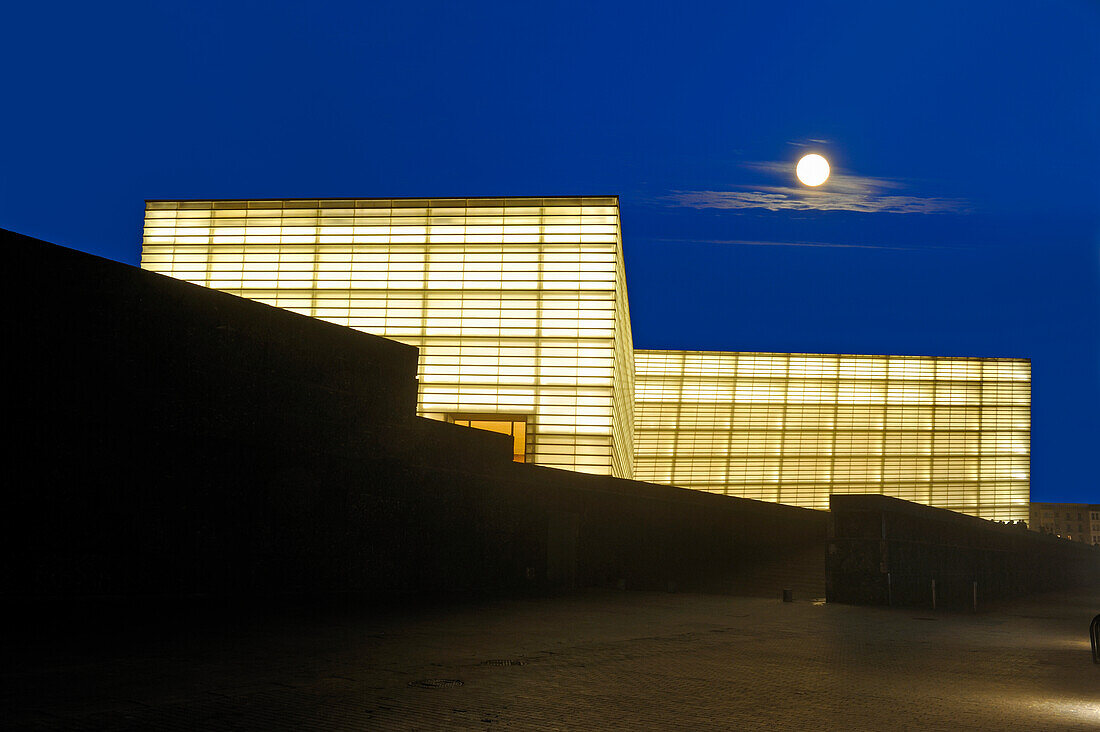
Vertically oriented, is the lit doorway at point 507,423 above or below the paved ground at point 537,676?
above

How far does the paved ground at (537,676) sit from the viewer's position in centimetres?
809

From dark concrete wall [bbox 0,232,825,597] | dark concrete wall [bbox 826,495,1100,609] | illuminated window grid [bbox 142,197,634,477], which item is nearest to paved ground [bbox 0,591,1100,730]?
dark concrete wall [bbox 0,232,825,597]

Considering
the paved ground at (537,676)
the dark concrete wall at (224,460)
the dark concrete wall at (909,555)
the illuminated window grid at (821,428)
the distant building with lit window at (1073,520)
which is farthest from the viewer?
the distant building with lit window at (1073,520)

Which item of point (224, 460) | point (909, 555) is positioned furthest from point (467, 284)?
point (224, 460)

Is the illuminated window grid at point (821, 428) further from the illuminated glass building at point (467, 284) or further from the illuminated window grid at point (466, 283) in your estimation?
the illuminated window grid at point (466, 283)

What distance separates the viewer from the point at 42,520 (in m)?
14.7

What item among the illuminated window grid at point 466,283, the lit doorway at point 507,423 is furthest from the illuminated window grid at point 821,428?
the lit doorway at point 507,423

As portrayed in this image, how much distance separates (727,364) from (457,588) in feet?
174

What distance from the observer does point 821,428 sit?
73.4 meters

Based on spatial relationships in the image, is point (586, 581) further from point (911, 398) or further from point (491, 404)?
point (911, 398)

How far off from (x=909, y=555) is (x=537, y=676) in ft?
57.1

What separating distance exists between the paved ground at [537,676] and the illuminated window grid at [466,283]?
2795 centimetres

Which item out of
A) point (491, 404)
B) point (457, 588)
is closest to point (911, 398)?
point (491, 404)

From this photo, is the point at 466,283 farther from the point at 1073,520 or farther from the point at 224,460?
the point at 1073,520
